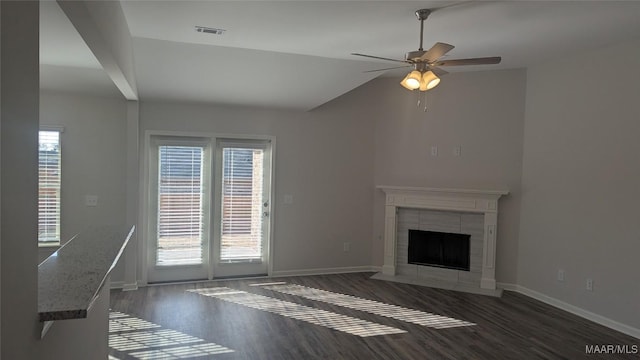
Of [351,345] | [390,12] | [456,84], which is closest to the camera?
[390,12]

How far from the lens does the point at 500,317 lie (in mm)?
4387

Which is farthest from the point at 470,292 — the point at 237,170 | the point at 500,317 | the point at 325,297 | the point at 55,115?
the point at 55,115

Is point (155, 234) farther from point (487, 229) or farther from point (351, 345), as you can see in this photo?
point (487, 229)

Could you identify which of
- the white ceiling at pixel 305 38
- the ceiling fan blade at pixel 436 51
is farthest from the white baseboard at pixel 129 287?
the ceiling fan blade at pixel 436 51

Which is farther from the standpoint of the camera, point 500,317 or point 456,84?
point 456,84

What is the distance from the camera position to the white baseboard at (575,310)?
3973 mm

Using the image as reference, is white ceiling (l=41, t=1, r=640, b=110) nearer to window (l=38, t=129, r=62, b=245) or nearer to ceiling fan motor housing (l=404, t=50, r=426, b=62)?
ceiling fan motor housing (l=404, t=50, r=426, b=62)

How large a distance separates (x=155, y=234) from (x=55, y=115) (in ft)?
5.98

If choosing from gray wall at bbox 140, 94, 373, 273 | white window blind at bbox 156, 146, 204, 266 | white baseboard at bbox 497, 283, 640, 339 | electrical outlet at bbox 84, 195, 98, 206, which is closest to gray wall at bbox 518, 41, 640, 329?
white baseboard at bbox 497, 283, 640, 339

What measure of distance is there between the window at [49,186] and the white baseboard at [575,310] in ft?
18.3

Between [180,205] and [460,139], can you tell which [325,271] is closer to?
[180,205]

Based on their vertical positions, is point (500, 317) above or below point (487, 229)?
below

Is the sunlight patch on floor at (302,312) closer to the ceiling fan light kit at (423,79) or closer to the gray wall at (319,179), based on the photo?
the gray wall at (319,179)

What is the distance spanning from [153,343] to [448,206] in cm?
386
